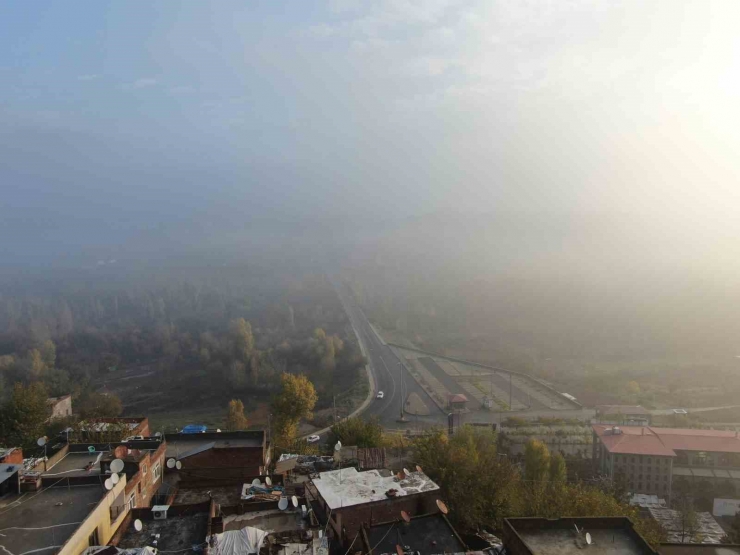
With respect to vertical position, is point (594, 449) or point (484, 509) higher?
point (484, 509)

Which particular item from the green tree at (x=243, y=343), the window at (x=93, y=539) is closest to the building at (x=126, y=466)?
the window at (x=93, y=539)

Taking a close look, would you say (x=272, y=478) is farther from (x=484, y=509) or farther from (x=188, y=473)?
(x=484, y=509)

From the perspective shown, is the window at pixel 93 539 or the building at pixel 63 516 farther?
the window at pixel 93 539

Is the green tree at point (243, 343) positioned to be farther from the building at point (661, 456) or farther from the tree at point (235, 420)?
the building at point (661, 456)

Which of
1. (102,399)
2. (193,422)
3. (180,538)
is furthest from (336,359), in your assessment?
(180,538)

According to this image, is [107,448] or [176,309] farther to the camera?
[176,309]

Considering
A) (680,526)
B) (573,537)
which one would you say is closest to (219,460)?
(573,537)

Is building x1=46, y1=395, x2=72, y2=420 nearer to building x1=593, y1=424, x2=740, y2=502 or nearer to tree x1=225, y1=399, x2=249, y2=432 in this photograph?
tree x1=225, y1=399, x2=249, y2=432
